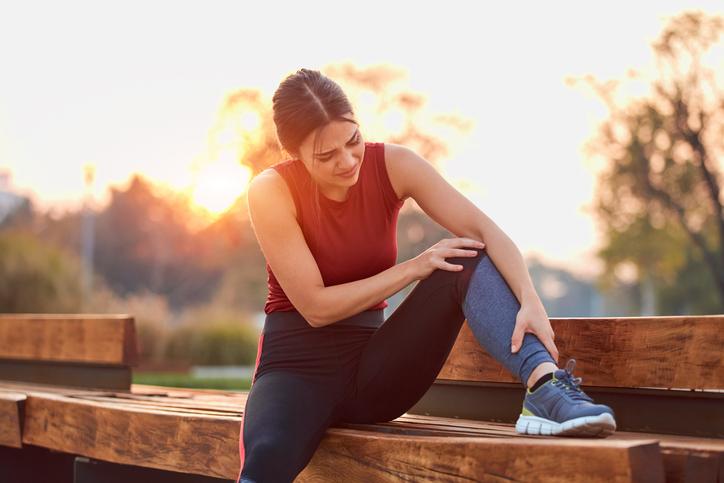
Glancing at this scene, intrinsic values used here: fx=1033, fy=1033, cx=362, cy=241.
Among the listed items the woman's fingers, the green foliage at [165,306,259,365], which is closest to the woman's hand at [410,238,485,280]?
the woman's fingers

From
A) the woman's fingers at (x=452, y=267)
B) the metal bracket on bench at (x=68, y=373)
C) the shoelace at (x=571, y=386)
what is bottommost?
the metal bracket on bench at (x=68, y=373)

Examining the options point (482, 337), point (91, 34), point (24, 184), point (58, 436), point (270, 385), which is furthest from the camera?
point (24, 184)

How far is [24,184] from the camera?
44.7m

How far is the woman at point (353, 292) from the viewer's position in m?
2.82

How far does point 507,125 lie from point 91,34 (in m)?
11.2

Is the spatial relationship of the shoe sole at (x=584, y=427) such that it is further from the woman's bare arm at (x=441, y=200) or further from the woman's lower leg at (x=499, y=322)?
the woman's bare arm at (x=441, y=200)

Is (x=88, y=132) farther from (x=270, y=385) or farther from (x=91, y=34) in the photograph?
(x=270, y=385)

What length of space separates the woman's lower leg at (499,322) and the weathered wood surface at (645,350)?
32 centimetres

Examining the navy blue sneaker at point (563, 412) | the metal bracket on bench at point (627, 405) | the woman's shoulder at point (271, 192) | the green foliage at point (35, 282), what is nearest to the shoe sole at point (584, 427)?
the navy blue sneaker at point (563, 412)

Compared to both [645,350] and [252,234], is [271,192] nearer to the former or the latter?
[645,350]

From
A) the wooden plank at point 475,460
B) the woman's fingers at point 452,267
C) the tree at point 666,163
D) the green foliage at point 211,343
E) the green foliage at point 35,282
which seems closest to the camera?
the wooden plank at point 475,460

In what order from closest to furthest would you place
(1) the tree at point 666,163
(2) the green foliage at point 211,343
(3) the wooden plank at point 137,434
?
(3) the wooden plank at point 137,434
(2) the green foliage at point 211,343
(1) the tree at point 666,163

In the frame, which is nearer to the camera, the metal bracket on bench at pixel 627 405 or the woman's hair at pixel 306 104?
the metal bracket on bench at pixel 627 405

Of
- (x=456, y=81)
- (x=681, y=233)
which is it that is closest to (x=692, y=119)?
(x=681, y=233)
